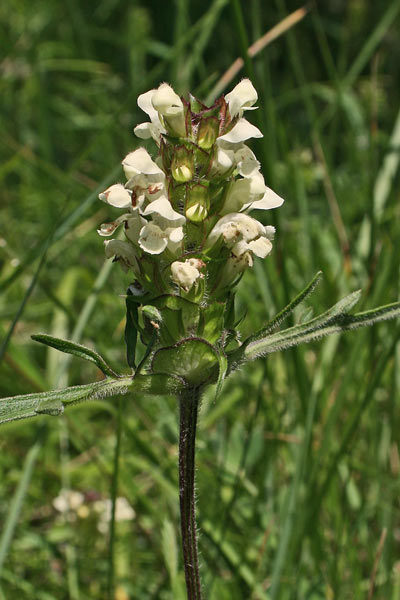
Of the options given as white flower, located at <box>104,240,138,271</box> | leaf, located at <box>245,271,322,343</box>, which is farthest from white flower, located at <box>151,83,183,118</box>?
leaf, located at <box>245,271,322,343</box>

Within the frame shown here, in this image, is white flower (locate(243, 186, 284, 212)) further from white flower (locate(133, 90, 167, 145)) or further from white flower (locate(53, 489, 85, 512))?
white flower (locate(53, 489, 85, 512))

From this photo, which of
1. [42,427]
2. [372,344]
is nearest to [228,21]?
[372,344]

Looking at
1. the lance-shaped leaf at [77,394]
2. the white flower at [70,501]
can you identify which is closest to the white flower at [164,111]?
the lance-shaped leaf at [77,394]

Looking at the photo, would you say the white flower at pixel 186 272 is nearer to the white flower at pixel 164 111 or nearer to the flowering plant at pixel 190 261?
the flowering plant at pixel 190 261

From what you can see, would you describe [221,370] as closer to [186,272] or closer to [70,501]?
[186,272]

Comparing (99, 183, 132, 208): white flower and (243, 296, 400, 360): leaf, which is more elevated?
(99, 183, 132, 208): white flower

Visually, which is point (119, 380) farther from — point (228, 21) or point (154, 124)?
point (228, 21)

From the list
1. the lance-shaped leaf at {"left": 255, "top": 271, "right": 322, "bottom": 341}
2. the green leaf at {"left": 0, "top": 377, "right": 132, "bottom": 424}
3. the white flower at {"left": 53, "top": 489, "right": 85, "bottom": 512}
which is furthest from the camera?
the white flower at {"left": 53, "top": 489, "right": 85, "bottom": 512}
